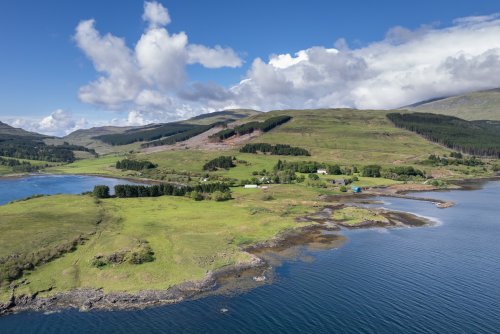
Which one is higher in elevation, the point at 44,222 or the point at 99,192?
the point at 99,192

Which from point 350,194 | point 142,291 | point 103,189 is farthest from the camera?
point 350,194

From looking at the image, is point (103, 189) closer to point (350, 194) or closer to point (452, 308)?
point (350, 194)

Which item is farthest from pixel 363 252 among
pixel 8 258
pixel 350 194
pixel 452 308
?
pixel 350 194

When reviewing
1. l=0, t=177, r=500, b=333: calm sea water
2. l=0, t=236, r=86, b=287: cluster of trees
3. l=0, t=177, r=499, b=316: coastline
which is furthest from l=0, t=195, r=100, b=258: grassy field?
l=0, t=177, r=500, b=333: calm sea water

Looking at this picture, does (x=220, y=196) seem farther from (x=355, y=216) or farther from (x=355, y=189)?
(x=355, y=189)

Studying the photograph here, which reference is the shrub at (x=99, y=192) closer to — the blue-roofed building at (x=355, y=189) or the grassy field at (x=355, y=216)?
the grassy field at (x=355, y=216)

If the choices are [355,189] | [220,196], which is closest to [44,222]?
[220,196]
